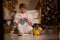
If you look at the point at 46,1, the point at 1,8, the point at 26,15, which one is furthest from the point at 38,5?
the point at 1,8

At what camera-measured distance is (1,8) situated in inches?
24.6

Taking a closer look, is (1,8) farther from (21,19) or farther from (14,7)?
(14,7)

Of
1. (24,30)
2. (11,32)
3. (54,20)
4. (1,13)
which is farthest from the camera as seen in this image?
(54,20)

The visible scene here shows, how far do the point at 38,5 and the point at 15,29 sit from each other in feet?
2.91

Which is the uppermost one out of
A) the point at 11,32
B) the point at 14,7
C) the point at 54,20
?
the point at 14,7

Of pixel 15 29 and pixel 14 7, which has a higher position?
pixel 14 7

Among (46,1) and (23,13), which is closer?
(23,13)

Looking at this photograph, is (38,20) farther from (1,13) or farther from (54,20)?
(1,13)

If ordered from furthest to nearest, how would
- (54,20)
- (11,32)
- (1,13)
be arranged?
(54,20) < (11,32) < (1,13)

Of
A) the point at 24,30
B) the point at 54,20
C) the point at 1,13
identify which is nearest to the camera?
the point at 1,13

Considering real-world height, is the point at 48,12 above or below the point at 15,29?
above

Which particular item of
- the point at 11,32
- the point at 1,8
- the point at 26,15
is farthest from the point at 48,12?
the point at 1,8

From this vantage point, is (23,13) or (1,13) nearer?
(1,13)

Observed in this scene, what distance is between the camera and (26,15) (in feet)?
10.4
